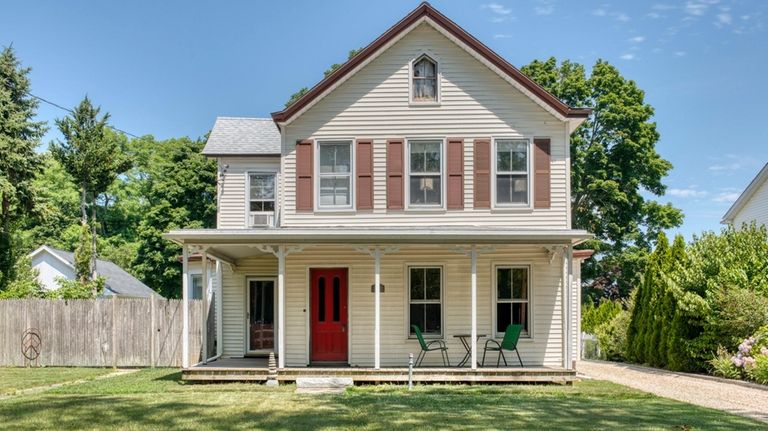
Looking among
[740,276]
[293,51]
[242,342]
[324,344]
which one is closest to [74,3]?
[293,51]

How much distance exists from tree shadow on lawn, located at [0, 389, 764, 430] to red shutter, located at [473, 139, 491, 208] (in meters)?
5.46

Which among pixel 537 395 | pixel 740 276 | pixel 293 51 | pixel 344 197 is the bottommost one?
pixel 537 395

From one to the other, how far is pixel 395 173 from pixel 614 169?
68.5 feet

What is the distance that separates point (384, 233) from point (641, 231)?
24.5 meters

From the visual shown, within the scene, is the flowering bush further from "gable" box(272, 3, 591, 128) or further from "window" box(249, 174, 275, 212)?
"window" box(249, 174, 275, 212)

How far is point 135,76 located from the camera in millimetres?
35875

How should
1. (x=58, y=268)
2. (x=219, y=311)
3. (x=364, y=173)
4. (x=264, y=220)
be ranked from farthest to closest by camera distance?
(x=58, y=268)
(x=264, y=220)
(x=219, y=311)
(x=364, y=173)

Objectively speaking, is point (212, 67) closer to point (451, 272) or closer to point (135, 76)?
point (135, 76)

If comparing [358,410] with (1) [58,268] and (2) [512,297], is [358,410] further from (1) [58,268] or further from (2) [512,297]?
(1) [58,268]

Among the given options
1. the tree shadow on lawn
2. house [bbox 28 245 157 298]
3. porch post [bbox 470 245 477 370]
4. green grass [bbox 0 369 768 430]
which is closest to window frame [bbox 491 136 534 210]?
porch post [bbox 470 245 477 370]

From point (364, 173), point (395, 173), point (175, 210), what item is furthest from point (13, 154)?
point (175, 210)

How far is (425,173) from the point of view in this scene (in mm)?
16953

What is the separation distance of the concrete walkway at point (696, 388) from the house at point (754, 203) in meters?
12.3

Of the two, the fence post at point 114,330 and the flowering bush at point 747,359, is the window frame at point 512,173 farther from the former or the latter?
the fence post at point 114,330
